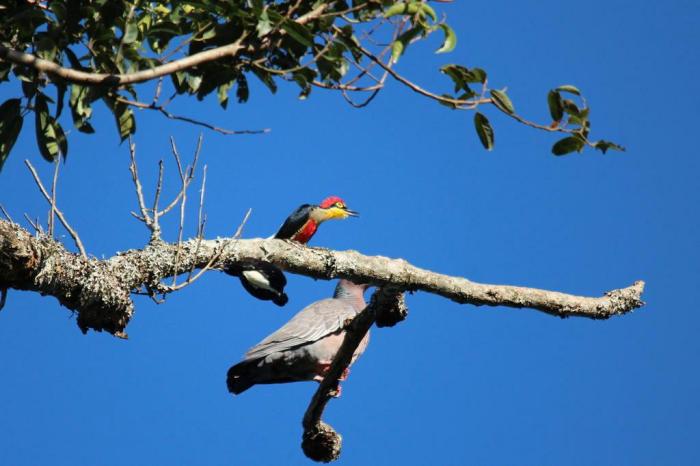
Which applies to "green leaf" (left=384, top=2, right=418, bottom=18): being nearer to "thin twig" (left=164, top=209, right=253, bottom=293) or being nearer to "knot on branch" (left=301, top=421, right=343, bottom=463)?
"thin twig" (left=164, top=209, right=253, bottom=293)

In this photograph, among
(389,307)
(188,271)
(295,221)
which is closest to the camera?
(188,271)

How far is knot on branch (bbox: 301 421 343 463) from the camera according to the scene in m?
4.81

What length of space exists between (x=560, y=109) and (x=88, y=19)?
1.77 metres

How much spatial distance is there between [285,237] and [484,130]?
442cm

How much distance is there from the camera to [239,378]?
549cm

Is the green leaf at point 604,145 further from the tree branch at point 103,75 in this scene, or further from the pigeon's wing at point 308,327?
the pigeon's wing at point 308,327

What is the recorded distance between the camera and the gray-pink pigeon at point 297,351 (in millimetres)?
5488

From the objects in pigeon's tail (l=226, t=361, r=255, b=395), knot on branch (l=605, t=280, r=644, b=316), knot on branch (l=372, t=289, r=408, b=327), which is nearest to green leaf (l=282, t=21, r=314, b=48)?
knot on branch (l=372, t=289, r=408, b=327)

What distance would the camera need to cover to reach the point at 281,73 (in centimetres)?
292

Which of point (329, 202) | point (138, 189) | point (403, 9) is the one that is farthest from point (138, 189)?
point (329, 202)

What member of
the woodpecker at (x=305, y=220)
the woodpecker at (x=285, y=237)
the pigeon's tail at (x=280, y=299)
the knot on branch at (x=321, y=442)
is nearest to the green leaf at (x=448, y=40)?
the woodpecker at (x=285, y=237)

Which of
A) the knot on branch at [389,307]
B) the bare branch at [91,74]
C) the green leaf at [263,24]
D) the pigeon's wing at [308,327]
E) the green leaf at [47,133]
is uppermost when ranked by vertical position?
the pigeon's wing at [308,327]

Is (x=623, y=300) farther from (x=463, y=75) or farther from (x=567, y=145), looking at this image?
(x=463, y=75)

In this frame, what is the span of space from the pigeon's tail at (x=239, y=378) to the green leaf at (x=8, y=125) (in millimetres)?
2723
